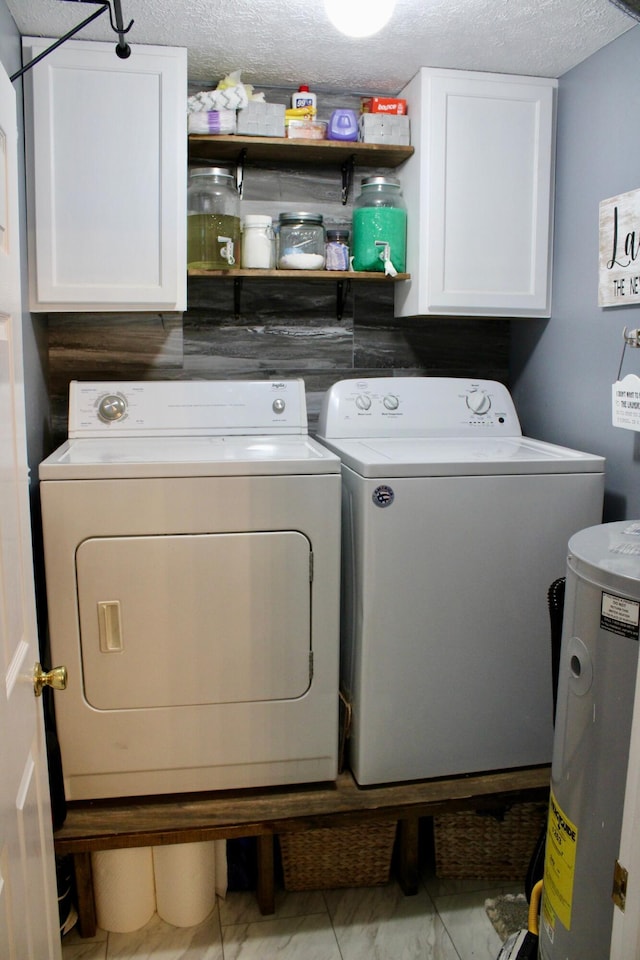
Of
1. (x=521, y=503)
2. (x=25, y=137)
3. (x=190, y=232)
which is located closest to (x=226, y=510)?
(x=521, y=503)

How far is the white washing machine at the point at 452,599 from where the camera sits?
2014mm

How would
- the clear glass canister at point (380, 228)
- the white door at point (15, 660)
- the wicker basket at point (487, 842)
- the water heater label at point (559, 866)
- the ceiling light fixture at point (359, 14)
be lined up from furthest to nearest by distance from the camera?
the clear glass canister at point (380, 228), the wicker basket at point (487, 842), the ceiling light fixture at point (359, 14), the water heater label at point (559, 866), the white door at point (15, 660)

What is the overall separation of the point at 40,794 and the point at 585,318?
1.88m

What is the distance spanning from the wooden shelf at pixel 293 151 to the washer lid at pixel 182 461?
2.97 feet

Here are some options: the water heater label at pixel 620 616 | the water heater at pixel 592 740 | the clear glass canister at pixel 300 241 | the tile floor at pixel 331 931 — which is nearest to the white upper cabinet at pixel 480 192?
the clear glass canister at pixel 300 241

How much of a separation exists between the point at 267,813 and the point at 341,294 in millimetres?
1620

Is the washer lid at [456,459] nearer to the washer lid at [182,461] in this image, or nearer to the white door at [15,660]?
the washer lid at [182,461]

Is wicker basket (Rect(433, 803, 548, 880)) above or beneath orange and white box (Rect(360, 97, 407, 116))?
beneath

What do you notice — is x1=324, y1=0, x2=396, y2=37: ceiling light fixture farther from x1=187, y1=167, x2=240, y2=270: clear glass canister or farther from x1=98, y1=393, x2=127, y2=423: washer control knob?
x1=98, y1=393, x2=127, y2=423: washer control knob

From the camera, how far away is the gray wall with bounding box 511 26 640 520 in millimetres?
2131

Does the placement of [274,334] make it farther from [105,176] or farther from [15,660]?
[15,660]

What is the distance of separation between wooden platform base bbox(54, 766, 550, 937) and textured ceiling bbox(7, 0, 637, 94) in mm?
1954

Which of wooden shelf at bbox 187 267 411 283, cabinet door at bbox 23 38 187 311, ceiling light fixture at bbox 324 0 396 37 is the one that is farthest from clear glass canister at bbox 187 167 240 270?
ceiling light fixture at bbox 324 0 396 37

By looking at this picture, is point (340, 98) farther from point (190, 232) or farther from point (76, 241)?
point (76, 241)
